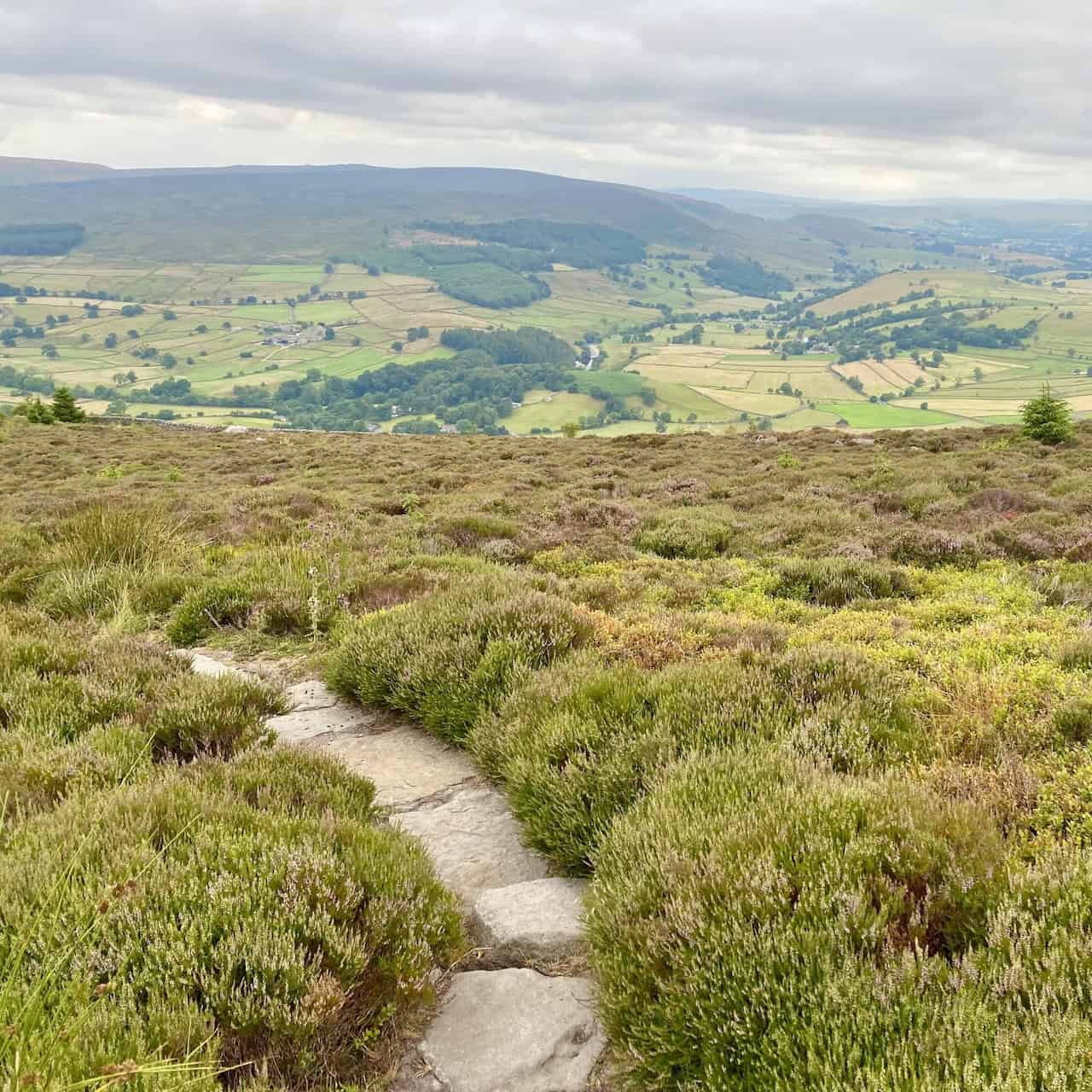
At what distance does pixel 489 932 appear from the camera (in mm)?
3799

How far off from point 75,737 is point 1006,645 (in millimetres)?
7557

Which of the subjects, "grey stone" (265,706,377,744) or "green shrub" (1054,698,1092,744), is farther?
"grey stone" (265,706,377,744)

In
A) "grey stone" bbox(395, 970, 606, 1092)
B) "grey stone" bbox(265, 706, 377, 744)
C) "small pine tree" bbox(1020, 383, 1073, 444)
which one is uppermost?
"small pine tree" bbox(1020, 383, 1073, 444)

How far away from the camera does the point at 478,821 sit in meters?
4.96

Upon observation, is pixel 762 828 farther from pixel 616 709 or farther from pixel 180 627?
pixel 180 627

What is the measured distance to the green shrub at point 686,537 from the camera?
1376 centimetres

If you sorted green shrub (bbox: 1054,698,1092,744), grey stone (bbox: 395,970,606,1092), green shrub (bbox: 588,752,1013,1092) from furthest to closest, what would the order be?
green shrub (bbox: 1054,698,1092,744)
grey stone (bbox: 395,970,606,1092)
green shrub (bbox: 588,752,1013,1092)

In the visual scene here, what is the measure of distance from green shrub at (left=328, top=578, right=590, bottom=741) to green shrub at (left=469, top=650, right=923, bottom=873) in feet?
1.60

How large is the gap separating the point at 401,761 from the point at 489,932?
7.19ft

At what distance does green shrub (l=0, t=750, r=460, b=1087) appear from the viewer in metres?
2.81

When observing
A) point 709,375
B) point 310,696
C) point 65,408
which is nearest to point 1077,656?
point 310,696

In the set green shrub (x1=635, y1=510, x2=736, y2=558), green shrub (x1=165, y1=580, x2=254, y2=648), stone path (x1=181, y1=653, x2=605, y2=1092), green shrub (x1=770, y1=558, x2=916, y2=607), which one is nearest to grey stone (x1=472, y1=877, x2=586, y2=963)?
stone path (x1=181, y1=653, x2=605, y2=1092)

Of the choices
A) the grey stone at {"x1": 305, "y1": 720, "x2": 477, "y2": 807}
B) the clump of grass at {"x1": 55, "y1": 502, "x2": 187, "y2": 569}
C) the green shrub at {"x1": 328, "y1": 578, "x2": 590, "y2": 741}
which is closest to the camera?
the grey stone at {"x1": 305, "y1": 720, "x2": 477, "y2": 807}

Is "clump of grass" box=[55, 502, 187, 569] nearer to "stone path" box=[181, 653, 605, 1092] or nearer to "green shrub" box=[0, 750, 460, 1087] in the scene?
"stone path" box=[181, 653, 605, 1092]
